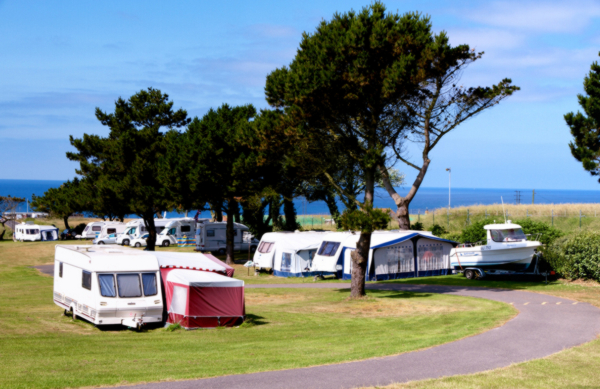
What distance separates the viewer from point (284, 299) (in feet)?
80.1

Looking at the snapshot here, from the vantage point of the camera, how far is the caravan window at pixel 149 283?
17337 mm

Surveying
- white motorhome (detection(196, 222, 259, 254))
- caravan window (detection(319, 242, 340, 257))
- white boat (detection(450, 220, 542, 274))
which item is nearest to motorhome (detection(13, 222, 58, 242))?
white motorhome (detection(196, 222, 259, 254))

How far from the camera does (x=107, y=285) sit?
16.8m

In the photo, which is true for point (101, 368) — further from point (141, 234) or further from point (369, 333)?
point (141, 234)

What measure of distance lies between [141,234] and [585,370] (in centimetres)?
4777

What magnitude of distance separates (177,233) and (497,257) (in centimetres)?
3290

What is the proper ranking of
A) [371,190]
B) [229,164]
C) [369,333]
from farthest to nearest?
[229,164]
[371,190]
[369,333]

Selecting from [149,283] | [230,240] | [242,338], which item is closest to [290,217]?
[230,240]

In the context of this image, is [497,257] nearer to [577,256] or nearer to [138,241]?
[577,256]

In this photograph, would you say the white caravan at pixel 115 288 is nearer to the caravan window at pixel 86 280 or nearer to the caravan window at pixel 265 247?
the caravan window at pixel 86 280

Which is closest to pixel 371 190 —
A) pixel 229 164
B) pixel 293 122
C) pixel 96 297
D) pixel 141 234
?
pixel 293 122

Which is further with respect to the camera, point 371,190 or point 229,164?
point 229,164

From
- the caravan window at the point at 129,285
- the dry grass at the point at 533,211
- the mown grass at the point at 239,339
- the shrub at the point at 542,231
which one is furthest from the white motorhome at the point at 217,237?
the caravan window at the point at 129,285

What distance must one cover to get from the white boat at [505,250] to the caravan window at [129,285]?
17.3 meters
